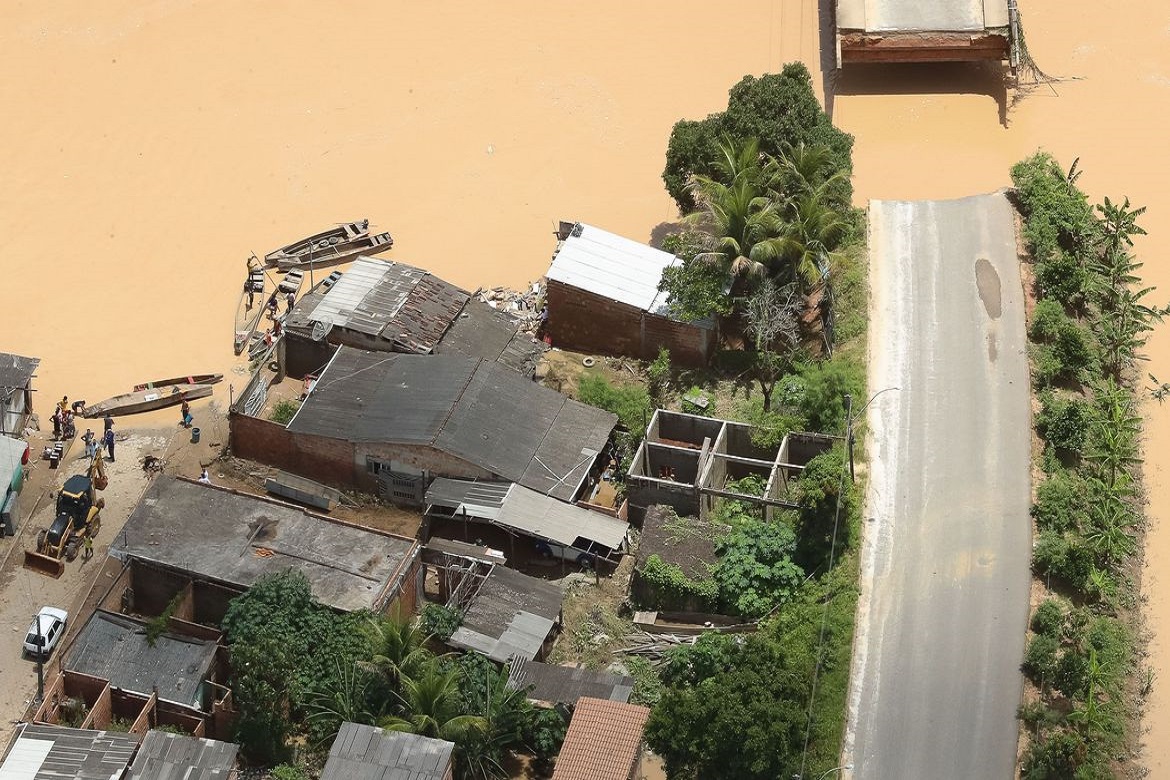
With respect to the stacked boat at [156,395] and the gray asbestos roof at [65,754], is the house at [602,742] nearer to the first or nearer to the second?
the gray asbestos roof at [65,754]

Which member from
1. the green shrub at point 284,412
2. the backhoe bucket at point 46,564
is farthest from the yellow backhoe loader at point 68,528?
the green shrub at point 284,412

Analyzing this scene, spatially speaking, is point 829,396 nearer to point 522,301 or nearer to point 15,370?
point 522,301

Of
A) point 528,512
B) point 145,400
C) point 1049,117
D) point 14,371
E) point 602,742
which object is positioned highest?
point 1049,117

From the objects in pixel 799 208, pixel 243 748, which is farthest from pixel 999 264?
pixel 243 748

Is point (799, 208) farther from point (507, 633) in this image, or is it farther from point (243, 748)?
point (243, 748)

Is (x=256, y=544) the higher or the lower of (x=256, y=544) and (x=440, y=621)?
the higher

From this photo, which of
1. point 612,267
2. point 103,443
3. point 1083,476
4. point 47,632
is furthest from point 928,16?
point 47,632
